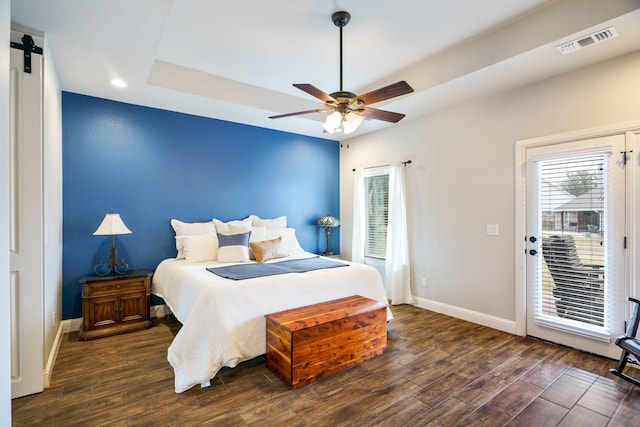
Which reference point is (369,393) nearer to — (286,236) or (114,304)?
(286,236)

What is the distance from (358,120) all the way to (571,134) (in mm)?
2097

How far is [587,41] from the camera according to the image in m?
2.55

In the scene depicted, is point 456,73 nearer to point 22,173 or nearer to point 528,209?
point 528,209

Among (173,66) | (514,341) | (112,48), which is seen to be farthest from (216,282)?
(514,341)

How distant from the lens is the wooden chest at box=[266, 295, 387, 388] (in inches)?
96.3

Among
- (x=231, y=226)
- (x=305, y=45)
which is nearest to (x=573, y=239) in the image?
(x=305, y=45)

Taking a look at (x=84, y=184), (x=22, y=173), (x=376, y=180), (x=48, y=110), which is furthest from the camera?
(x=376, y=180)

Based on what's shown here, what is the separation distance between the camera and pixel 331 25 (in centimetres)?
279

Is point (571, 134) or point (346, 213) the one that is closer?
point (571, 134)

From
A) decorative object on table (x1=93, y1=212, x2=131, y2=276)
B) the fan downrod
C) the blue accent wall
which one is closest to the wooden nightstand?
decorative object on table (x1=93, y1=212, x2=131, y2=276)

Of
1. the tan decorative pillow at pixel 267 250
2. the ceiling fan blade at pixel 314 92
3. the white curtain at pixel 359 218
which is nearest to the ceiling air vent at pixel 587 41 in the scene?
the ceiling fan blade at pixel 314 92

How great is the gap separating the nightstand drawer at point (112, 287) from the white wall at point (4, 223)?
2.52 metres

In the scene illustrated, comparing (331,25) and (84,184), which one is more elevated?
(331,25)

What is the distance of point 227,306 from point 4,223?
172 centimetres
